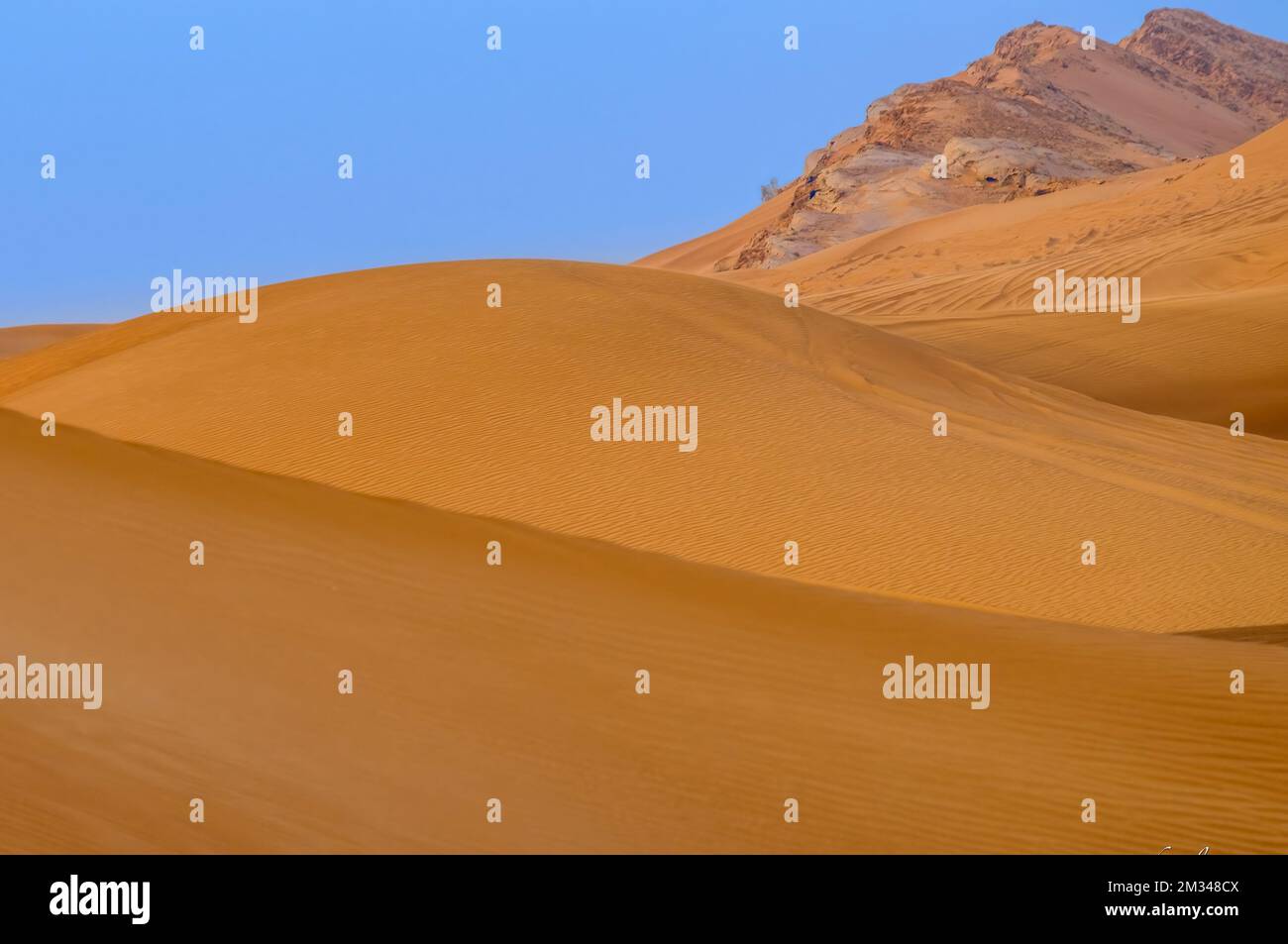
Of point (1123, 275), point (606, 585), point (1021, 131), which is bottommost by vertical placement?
point (606, 585)

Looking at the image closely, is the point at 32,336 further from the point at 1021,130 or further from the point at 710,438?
the point at 1021,130

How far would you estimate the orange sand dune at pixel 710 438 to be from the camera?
9727 millimetres

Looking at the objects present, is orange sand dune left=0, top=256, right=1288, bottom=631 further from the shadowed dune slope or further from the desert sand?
the shadowed dune slope

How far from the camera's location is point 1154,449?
14930 mm

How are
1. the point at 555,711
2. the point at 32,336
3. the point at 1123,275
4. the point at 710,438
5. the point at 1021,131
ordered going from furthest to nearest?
Answer: the point at 1021,131 < the point at 32,336 < the point at 1123,275 < the point at 710,438 < the point at 555,711

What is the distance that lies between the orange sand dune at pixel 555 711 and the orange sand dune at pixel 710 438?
1065mm

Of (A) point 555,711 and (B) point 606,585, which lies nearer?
(A) point 555,711

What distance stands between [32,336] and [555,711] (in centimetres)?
4385

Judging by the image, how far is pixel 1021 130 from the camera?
59.3 m

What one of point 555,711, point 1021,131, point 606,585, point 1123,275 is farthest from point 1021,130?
point 555,711

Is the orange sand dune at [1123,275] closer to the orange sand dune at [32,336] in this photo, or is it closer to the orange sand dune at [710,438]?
the orange sand dune at [710,438]
